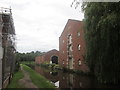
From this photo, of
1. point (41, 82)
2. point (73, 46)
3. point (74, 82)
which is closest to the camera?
point (41, 82)

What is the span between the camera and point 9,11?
14.6 m

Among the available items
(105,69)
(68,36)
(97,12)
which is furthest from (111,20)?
(68,36)

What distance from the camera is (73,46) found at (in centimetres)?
3478

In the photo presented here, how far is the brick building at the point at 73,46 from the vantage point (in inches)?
1235

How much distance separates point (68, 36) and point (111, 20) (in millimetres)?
26312

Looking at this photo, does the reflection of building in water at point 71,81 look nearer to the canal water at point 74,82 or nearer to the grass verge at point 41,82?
the canal water at point 74,82

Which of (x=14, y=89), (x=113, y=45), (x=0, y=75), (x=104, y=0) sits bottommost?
(x=14, y=89)

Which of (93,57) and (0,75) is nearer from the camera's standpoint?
(0,75)

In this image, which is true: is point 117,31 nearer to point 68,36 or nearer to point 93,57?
point 93,57

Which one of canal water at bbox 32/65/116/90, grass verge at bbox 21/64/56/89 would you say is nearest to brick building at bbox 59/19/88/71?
canal water at bbox 32/65/116/90

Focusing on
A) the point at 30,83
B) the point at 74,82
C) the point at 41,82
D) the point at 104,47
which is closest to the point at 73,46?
the point at 74,82

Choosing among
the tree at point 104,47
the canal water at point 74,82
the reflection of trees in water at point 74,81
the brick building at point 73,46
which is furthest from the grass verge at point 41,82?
the brick building at point 73,46

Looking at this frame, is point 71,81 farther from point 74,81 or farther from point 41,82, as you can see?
point 41,82

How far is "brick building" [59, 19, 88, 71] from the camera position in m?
31.4
